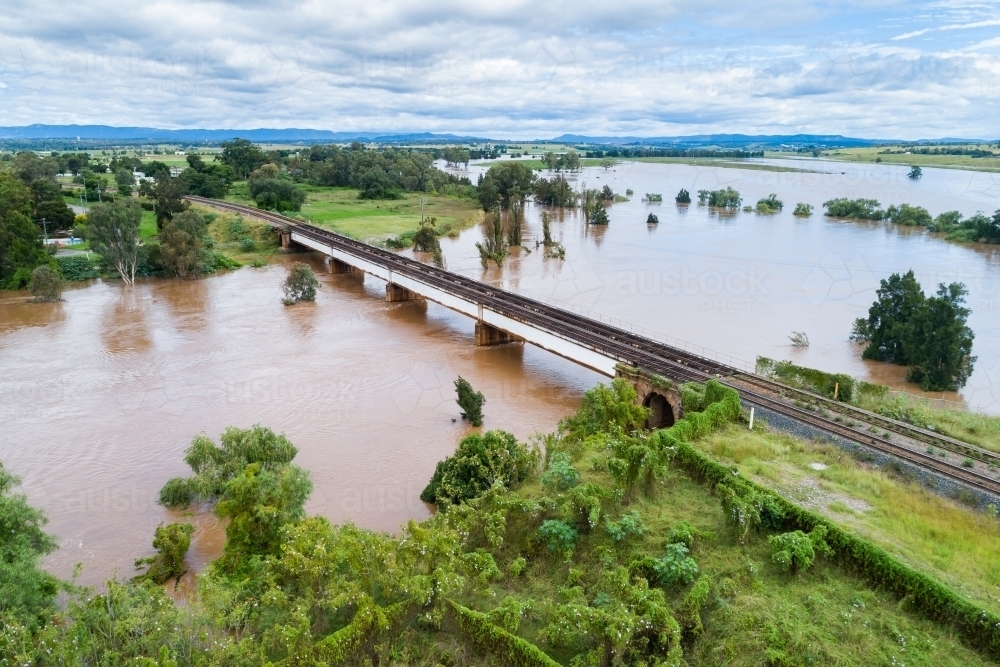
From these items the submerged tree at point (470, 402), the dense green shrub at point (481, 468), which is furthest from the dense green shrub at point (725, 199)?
the dense green shrub at point (481, 468)

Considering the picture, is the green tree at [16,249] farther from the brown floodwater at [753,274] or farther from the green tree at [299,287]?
the brown floodwater at [753,274]

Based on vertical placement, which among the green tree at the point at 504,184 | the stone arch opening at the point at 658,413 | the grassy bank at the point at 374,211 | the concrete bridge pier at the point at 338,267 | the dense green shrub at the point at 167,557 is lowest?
the dense green shrub at the point at 167,557

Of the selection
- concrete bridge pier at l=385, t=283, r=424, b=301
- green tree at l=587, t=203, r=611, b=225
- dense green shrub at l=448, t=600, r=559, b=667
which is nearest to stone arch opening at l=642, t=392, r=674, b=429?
dense green shrub at l=448, t=600, r=559, b=667

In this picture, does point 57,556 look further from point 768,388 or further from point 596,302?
point 596,302

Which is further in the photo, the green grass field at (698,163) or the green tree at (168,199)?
the green grass field at (698,163)

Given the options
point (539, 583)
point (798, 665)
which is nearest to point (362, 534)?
point (539, 583)

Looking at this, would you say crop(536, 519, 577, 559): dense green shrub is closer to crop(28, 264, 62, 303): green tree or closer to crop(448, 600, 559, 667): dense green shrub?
crop(448, 600, 559, 667): dense green shrub
